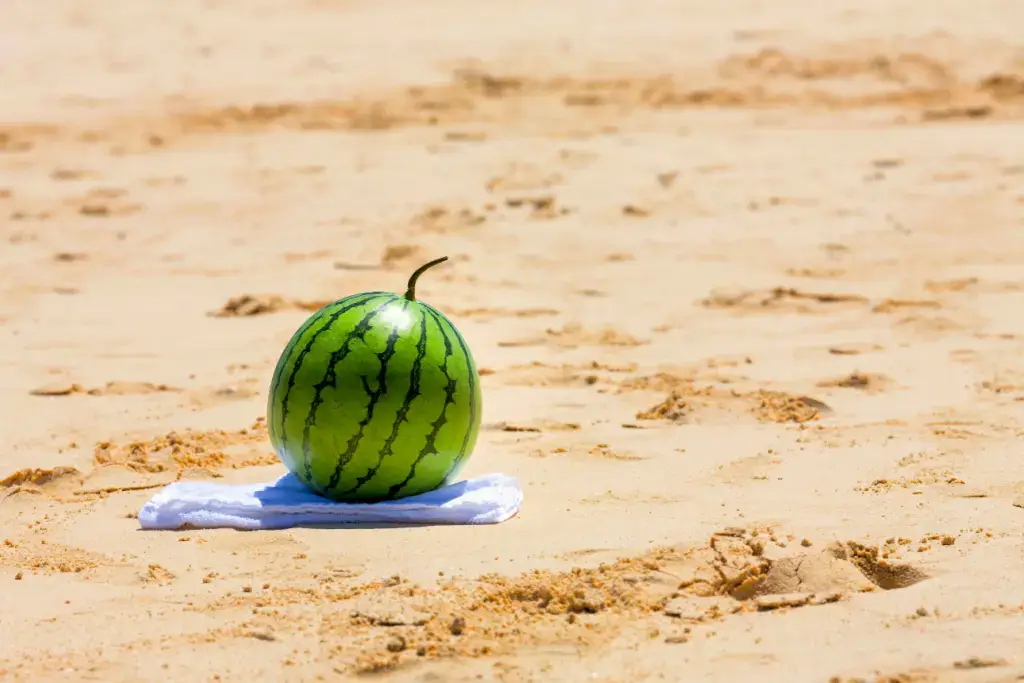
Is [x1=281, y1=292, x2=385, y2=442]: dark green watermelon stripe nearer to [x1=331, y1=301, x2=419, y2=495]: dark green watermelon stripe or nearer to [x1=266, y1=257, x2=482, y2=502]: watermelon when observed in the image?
[x1=266, y1=257, x2=482, y2=502]: watermelon

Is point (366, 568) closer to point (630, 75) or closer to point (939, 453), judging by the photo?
point (939, 453)

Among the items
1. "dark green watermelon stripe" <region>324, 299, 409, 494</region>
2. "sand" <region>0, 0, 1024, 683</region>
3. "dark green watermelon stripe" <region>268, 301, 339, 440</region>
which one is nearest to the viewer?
"sand" <region>0, 0, 1024, 683</region>

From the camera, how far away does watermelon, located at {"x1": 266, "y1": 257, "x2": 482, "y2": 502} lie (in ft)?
15.1

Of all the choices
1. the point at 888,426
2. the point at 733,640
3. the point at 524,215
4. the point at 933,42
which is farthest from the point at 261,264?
the point at 933,42

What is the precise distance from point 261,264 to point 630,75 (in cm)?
615

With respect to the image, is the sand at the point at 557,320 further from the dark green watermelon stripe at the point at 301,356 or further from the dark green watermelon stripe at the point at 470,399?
the dark green watermelon stripe at the point at 301,356

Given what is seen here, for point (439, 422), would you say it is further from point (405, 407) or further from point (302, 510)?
point (302, 510)

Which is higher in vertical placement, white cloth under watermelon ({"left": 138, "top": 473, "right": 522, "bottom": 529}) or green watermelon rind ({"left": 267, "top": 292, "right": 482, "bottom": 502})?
green watermelon rind ({"left": 267, "top": 292, "right": 482, "bottom": 502})

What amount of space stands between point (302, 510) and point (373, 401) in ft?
1.42

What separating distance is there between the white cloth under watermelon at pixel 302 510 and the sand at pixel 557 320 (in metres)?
0.08

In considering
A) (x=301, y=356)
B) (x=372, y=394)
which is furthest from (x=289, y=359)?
(x=372, y=394)

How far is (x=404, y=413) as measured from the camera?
461 cm

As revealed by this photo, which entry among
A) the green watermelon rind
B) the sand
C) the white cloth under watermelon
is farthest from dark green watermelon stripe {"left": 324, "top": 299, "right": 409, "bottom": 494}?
the sand

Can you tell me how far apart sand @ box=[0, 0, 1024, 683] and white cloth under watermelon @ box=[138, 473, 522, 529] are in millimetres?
80
